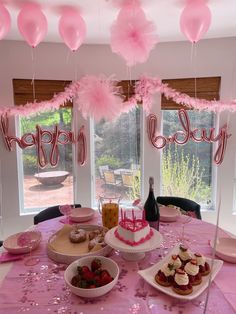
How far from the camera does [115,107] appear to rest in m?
1.92

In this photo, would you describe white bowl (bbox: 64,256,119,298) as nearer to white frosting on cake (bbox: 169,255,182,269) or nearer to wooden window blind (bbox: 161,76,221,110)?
white frosting on cake (bbox: 169,255,182,269)

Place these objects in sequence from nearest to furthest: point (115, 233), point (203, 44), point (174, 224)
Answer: point (115, 233)
point (174, 224)
point (203, 44)

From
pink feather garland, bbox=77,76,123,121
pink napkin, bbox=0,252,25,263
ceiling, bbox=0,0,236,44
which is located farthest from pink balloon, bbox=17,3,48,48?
pink napkin, bbox=0,252,25,263

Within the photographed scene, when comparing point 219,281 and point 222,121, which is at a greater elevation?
point 222,121

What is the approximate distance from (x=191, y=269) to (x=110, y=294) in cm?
37

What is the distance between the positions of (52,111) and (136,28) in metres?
1.55

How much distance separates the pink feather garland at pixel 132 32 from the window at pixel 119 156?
1.28 metres

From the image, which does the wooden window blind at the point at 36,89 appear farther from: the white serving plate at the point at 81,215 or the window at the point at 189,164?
the white serving plate at the point at 81,215

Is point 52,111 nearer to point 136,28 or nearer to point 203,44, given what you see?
point 136,28

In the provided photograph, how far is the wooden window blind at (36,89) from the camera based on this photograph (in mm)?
2775

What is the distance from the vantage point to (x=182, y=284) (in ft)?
3.40

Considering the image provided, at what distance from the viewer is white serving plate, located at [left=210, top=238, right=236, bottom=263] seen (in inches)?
50.4

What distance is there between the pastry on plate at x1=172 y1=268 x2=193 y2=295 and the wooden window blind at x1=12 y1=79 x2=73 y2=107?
2.36 m

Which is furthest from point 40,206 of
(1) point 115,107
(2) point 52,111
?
(1) point 115,107
